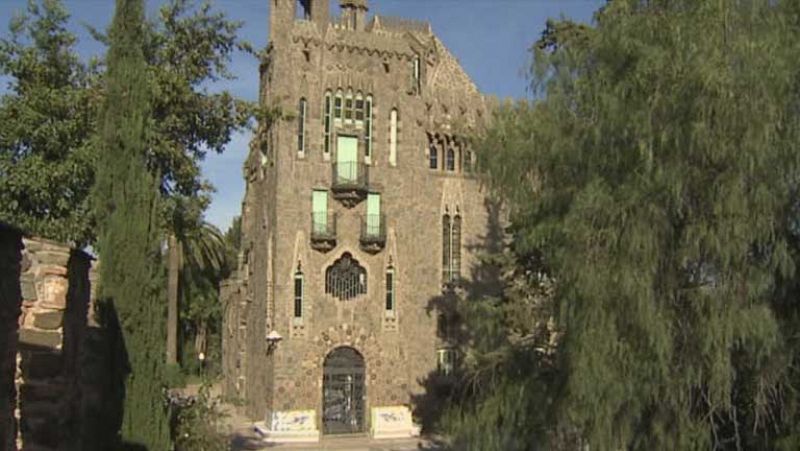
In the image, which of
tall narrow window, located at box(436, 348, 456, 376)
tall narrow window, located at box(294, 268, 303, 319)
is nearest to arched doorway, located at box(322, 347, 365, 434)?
tall narrow window, located at box(294, 268, 303, 319)

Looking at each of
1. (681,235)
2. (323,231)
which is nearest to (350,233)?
(323,231)

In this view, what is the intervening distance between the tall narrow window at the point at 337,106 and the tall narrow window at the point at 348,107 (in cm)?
18

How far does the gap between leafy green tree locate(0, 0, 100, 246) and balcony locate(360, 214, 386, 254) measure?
12660 millimetres

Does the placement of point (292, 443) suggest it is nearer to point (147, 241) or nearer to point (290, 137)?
point (290, 137)

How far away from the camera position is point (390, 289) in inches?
1163

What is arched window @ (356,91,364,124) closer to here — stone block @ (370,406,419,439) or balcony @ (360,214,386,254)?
balcony @ (360,214,386,254)

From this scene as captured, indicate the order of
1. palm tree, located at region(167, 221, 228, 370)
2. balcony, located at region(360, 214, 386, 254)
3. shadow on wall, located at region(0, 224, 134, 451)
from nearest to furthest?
Answer: shadow on wall, located at region(0, 224, 134, 451) → balcony, located at region(360, 214, 386, 254) → palm tree, located at region(167, 221, 228, 370)

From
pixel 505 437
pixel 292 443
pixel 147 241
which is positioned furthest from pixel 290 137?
pixel 505 437

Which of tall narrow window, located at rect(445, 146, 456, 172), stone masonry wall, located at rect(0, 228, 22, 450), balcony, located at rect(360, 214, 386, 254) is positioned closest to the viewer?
stone masonry wall, located at rect(0, 228, 22, 450)

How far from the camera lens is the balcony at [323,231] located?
28406 millimetres

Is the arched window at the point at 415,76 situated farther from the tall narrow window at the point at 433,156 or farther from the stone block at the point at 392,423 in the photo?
the stone block at the point at 392,423

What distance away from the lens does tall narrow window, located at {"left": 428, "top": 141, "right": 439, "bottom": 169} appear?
3136 cm

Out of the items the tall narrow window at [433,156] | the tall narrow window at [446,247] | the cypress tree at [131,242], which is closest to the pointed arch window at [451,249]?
the tall narrow window at [446,247]

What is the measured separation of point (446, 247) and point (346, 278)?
431 cm
